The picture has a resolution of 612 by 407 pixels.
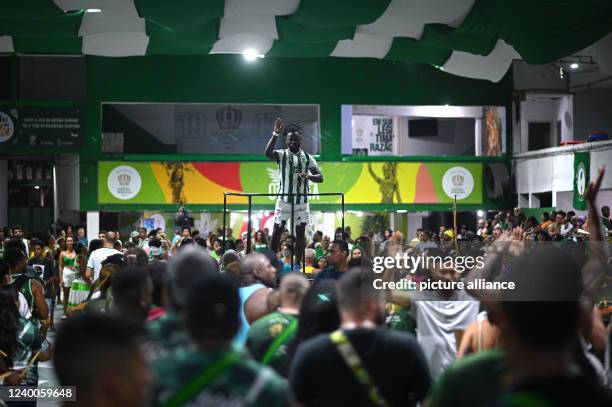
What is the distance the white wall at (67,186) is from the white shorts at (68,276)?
8.47 metres

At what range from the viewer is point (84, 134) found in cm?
2458

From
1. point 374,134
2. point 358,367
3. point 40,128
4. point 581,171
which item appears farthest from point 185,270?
point 374,134

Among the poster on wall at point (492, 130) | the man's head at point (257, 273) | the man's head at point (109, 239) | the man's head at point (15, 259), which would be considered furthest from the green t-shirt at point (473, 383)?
the poster on wall at point (492, 130)

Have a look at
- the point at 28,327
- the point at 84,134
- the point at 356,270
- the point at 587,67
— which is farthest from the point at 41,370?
the point at 587,67

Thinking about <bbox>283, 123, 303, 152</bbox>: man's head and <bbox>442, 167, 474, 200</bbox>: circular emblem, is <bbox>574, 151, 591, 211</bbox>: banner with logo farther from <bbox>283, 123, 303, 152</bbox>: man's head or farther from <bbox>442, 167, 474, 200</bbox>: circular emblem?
<bbox>283, 123, 303, 152</bbox>: man's head

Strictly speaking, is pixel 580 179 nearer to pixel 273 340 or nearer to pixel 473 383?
pixel 273 340

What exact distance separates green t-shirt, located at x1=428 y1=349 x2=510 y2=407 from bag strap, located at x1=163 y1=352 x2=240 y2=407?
29.8 inches

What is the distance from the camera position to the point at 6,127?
953 inches

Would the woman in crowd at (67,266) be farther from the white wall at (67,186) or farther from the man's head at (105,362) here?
the man's head at (105,362)

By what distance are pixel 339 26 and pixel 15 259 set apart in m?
10.1

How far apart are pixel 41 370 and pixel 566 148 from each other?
52.1ft

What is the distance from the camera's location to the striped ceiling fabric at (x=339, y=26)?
1399 centimetres

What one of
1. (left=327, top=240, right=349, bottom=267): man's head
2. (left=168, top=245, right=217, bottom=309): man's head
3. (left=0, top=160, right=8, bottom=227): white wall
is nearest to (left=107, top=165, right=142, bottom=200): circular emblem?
(left=0, top=160, right=8, bottom=227): white wall

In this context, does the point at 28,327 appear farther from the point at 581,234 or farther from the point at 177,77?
the point at 177,77
